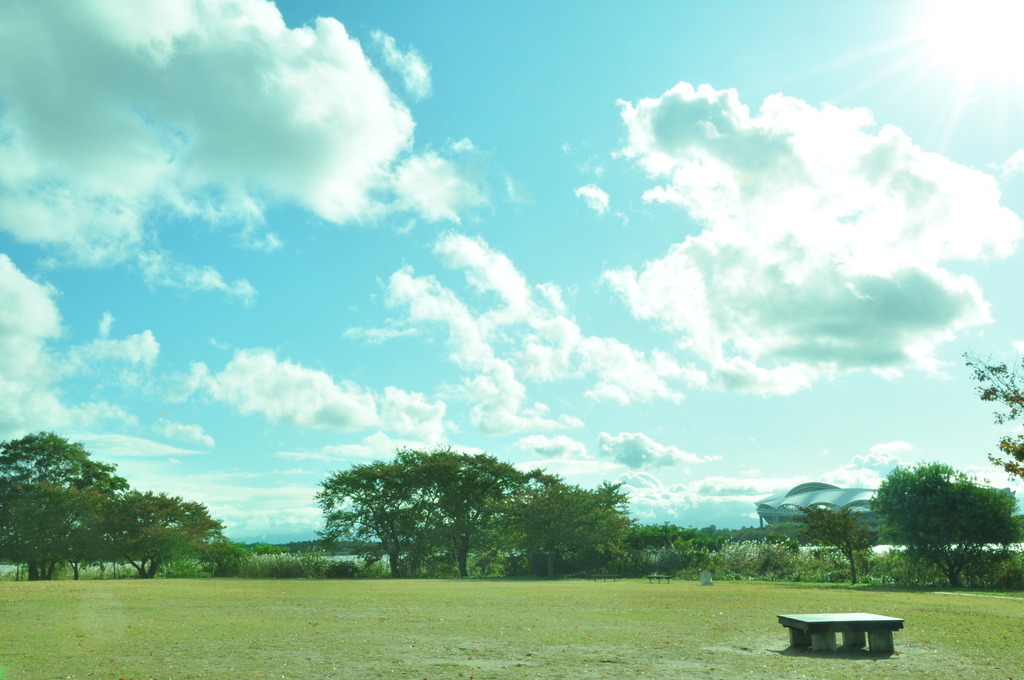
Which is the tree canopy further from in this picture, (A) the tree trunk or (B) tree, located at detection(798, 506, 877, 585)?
(B) tree, located at detection(798, 506, 877, 585)

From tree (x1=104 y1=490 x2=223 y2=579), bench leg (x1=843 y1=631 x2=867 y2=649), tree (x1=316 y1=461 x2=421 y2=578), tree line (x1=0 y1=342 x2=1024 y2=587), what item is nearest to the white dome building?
tree line (x1=0 y1=342 x2=1024 y2=587)

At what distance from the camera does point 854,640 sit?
11258mm

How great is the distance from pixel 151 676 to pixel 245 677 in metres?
1.09

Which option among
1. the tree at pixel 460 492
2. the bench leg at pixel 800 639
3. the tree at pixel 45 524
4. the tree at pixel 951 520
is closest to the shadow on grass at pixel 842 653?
the bench leg at pixel 800 639

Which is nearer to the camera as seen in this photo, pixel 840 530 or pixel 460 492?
pixel 840 530

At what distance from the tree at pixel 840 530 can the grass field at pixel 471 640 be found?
12.4 meters

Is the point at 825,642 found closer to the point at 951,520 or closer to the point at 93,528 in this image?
the point at 951,520

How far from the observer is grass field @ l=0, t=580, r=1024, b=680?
28.5 ft

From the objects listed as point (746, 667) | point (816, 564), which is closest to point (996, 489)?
point (816, 564)

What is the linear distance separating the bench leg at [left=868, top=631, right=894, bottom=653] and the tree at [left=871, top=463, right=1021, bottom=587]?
2237 centimetres

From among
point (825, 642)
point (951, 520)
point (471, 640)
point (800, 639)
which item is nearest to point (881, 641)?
point (825, 642)

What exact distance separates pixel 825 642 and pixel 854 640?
2.53 ft

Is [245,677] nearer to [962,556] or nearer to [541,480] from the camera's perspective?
[962,556]

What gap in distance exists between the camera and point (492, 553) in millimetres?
46781
